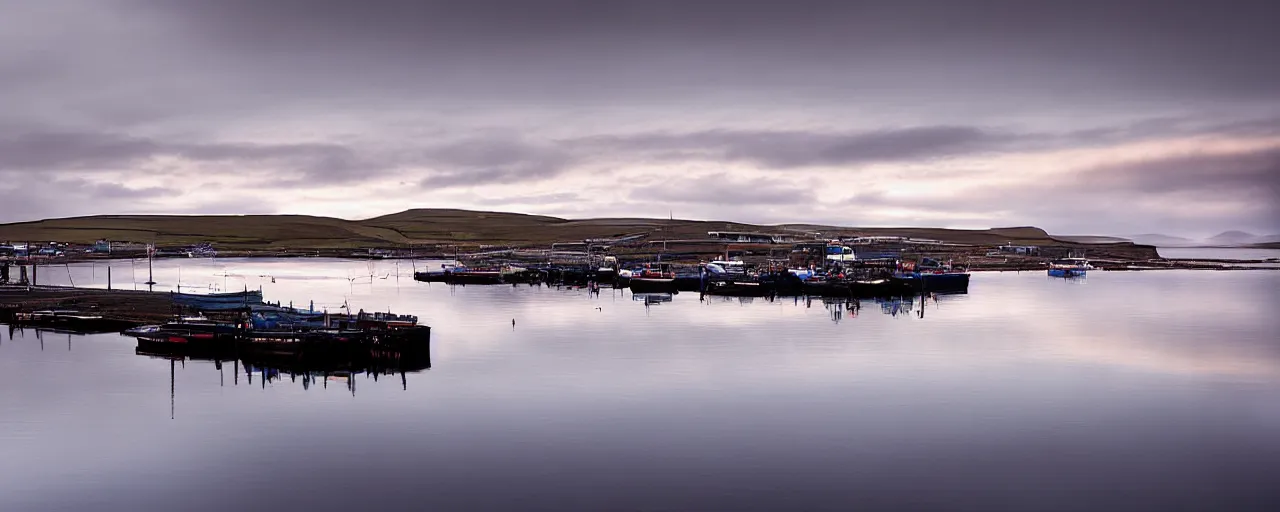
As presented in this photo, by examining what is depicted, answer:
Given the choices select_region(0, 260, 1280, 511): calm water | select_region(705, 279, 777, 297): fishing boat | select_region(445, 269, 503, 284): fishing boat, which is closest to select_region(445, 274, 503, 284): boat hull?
select_region(445, 269, 503, 284): fishing boat

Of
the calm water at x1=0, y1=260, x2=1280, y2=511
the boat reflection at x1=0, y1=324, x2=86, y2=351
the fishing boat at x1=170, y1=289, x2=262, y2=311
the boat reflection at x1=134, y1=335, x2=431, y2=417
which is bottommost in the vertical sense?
the calm water at x1=0, y1=260, x2=1280, y2=511

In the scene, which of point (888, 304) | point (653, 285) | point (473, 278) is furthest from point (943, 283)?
point (473, 278)

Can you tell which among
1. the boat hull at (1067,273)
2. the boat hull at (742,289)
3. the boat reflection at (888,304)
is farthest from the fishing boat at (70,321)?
the boat hull at (1067,273)

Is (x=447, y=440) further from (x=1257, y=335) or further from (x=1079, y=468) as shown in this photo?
(x=1257, y=335)

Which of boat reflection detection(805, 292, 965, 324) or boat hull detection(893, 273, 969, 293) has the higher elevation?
boat hull detection(893, 273, 969, 293)

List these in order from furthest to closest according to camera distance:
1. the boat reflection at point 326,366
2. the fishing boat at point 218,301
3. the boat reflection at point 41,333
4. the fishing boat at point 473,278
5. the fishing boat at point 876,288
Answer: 1. the fishing boat at point 473,278
2. the fishing boat at point 876,288
3. the fishing boat at point 218,301
4. the boat reflection at point 41,333
5. the boat reflection at point 326,366

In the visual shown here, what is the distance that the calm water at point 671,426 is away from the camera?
2802 cm

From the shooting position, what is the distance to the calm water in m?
28.0

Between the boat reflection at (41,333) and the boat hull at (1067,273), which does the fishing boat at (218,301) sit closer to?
the boat reflection at (41,333)

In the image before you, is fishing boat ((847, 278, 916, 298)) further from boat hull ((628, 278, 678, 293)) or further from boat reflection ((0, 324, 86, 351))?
boat reflection ((0, 324, 86, 351))

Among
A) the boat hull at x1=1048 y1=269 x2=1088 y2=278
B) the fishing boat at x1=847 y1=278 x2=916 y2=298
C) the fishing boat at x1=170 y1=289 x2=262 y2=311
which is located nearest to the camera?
the fishing boat at x1=170 y1=289 x2=262 y2=311

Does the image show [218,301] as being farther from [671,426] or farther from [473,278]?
[473,278]

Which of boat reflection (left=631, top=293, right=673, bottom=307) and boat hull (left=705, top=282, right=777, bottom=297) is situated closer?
boat reflection (left=631, top=293, right=673, bottom=307)

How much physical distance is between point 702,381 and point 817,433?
12798 mm
